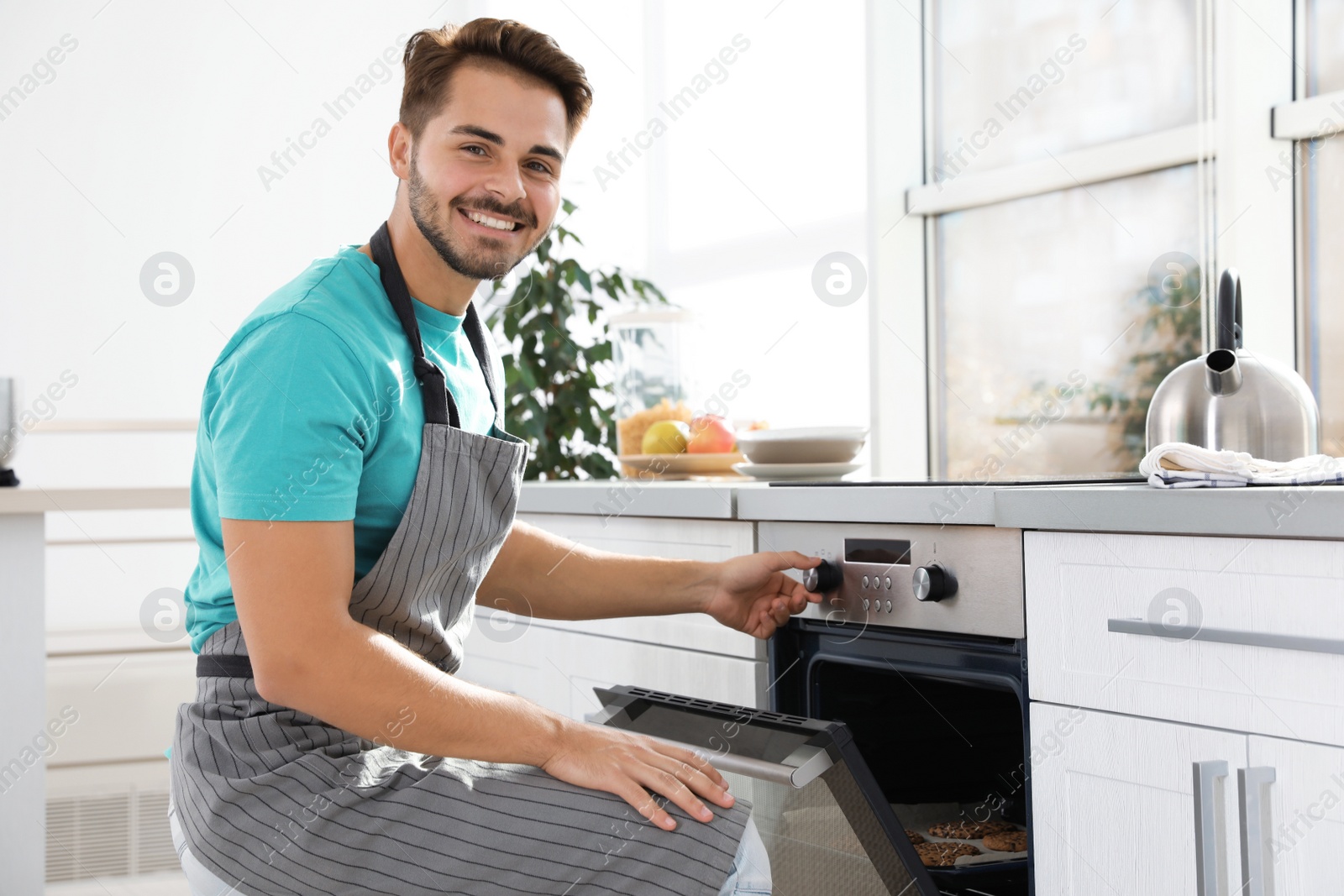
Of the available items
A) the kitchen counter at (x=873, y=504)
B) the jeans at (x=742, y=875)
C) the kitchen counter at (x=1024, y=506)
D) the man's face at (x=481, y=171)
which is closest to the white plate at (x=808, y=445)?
the kitchen counter at (x=1024, y=506)

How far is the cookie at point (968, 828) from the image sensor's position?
55.7 inches

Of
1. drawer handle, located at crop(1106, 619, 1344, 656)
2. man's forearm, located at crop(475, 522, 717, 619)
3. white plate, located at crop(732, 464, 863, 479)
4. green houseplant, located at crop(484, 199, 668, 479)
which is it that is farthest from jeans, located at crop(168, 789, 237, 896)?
green houseplant, located at crop(484, 199, 668, 479)

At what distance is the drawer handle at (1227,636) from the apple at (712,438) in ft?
3.57

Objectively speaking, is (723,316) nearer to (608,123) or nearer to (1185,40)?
(608,123)

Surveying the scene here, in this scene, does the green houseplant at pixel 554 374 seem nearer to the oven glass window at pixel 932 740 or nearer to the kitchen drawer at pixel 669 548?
the kitchen drawer at pixel 669 548

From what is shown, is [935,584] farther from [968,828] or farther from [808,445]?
[808,445]

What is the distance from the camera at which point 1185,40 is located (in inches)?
74.2

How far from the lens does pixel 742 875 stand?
1013mm

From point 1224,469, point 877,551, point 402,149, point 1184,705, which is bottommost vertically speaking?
point 1184,705

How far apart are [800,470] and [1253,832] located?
945 millimetres

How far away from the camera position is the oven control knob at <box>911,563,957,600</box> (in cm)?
128

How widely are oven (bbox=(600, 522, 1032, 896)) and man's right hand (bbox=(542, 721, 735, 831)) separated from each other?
91 millimetres

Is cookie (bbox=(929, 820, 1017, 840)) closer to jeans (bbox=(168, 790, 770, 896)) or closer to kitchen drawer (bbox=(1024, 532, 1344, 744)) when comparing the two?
kitchen drawer (bbox=(1024, 532, 1344, 744))

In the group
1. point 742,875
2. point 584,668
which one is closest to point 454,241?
point 742,875
